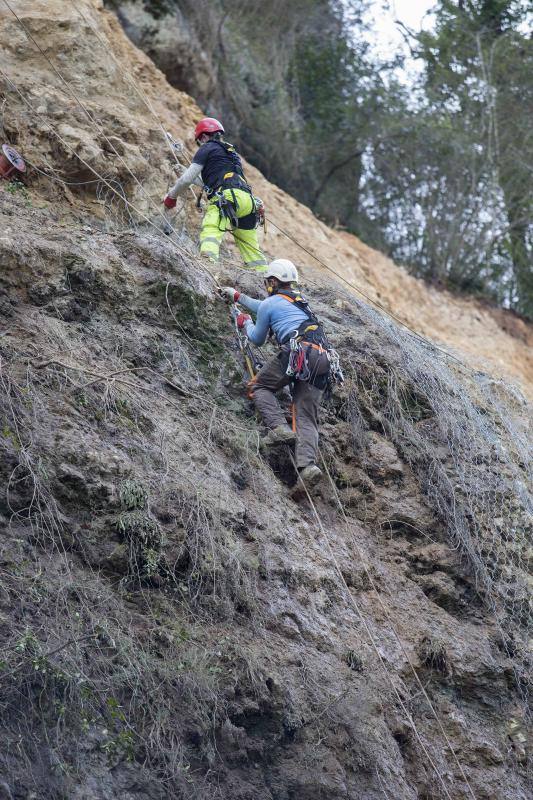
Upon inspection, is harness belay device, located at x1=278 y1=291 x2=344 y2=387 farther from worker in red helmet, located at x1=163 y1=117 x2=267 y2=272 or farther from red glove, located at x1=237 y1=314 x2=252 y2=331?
worker in red helmet, located at x1=163 y1=117 x2=267 y2=272

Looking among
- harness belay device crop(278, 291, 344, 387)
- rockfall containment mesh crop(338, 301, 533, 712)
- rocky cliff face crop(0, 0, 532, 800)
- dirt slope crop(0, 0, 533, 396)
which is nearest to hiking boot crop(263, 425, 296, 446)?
rocky cliff face crop(0, 0, 532, 800)

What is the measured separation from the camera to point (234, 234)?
9477mm

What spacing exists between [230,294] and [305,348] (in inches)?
36.5

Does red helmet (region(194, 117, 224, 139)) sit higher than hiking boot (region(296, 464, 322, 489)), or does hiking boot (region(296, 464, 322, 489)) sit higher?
red helmet (region(194, 117, 224, 139))

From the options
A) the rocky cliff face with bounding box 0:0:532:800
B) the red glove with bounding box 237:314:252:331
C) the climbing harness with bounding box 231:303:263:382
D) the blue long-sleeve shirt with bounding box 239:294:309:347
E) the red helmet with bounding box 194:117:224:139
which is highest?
the red helmet with bounding box 194:117:224:139

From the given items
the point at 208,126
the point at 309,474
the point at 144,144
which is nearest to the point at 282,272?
the point at 309,474

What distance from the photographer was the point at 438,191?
1580 cm

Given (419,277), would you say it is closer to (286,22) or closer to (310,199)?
(310,199)

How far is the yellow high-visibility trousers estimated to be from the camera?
912cm

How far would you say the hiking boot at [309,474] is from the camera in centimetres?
742

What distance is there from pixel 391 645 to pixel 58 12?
7.28 meters

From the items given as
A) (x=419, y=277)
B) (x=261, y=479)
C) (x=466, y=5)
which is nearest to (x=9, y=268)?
(x=261, y=479)

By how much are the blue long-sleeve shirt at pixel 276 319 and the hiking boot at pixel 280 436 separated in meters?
0.69

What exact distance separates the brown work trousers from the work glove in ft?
2.11
